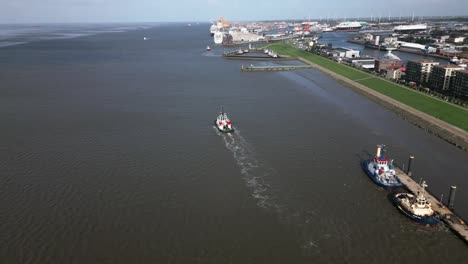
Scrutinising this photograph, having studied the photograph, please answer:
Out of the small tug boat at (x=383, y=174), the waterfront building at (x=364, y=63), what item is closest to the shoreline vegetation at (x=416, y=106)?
the waterfront building at (x=364, y=63)

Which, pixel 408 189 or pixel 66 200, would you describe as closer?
pixel 66 200

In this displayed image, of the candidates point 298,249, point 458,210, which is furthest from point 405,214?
point 298,249

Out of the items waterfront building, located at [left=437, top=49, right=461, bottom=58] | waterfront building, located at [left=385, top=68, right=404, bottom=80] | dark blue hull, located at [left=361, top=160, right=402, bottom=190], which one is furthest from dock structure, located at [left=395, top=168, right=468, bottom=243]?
waterfront building, located at [left=437, top=49, right=461, bottom=58]

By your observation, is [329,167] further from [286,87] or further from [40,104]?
[40,104]

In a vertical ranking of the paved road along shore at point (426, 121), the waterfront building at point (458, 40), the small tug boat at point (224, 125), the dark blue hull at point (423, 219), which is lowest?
the paved road along shore at point (426, 121)

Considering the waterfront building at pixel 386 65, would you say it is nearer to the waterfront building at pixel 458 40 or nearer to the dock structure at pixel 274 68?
the dock structure at pixel 274 68
